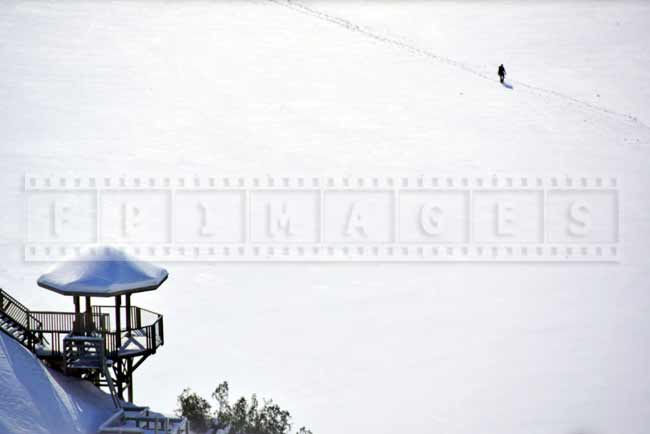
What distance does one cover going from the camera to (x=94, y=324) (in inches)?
940

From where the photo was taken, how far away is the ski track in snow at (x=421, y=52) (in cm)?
4697

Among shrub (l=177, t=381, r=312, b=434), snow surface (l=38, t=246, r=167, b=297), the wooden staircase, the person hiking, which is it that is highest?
the person hiking

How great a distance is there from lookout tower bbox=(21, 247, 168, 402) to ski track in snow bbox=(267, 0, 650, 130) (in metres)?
26.2

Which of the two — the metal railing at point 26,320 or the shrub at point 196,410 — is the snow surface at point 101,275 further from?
the shrub at point 196,410

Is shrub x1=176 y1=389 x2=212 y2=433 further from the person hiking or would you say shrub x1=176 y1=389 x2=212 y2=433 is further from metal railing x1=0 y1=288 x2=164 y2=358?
the person hiking

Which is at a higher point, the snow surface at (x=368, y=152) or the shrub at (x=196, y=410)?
the snow surface at (x=368, y=152)

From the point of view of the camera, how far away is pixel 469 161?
43.1m

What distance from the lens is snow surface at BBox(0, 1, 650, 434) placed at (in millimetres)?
28281

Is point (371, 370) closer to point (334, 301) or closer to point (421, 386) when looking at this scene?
point (421, 386)

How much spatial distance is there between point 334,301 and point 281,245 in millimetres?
4406

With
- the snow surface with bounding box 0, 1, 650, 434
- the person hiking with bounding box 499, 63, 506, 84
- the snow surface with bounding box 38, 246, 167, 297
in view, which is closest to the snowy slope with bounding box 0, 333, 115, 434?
the snow surface with bounding box 38, 246, 167, 297

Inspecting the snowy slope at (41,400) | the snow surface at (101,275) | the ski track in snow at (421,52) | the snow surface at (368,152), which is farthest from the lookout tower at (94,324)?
the ski track in snow at (421,52)

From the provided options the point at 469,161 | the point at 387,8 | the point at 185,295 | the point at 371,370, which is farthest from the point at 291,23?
the point at 371,370

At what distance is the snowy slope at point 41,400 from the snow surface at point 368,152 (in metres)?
3.94
